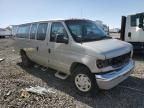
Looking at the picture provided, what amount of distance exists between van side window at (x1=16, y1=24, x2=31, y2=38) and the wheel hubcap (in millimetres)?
3653

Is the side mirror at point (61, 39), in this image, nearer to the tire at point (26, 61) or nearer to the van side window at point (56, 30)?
the van side window at point (56, 30)

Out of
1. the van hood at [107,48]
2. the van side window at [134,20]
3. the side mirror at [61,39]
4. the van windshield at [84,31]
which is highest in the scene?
the van side window at [134,20]

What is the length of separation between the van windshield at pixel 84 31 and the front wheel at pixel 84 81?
0.87 m

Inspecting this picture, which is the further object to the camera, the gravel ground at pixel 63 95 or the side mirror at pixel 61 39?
the side mirror at pixel 61 39

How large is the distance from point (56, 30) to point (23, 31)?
117 inches

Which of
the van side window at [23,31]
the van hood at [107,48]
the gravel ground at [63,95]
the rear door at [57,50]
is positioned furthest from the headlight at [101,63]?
the van side window at [23,31]

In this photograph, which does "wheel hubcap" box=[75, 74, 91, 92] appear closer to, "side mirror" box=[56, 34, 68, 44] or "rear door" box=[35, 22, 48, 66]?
"side mirror" box=[56, 34, 68, 44]

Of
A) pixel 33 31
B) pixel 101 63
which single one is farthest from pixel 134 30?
pixel 101 63

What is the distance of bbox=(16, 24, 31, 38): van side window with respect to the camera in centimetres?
787

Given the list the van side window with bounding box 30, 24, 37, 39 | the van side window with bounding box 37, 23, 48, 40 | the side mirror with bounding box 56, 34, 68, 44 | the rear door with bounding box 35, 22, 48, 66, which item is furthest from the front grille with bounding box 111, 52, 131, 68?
the van side window with bounding box 30, 24, 37, 39

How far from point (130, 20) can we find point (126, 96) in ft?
21.8

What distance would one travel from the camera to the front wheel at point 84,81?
15.5 feet

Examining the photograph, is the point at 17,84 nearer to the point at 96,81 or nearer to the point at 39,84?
the point at 39,84

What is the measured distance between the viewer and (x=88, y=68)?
4730 millimetres
